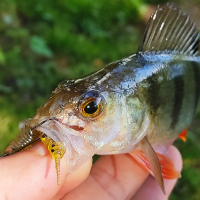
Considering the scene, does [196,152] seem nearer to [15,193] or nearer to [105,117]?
[105,117]

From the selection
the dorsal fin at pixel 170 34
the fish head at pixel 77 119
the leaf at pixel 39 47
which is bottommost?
the leaf at pixel 39 47

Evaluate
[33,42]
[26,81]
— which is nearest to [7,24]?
[33,42]

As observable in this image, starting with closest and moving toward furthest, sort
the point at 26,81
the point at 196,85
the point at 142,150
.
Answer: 1. the point at 142,150
2. the point at 196,85
3. the point at 26,81

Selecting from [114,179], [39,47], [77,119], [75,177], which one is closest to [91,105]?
[77,119]

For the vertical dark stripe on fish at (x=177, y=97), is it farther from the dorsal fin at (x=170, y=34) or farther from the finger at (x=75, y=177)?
the finger at (x=75, y=177)

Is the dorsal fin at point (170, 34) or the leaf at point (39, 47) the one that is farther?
the leaf at point (39, 47)

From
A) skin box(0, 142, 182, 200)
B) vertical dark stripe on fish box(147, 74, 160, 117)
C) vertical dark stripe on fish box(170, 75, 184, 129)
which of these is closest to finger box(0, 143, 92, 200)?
skin box(0, 142, 182, 200)

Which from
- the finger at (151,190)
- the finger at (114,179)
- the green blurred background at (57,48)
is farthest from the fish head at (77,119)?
the green blurred background at (57,48)
